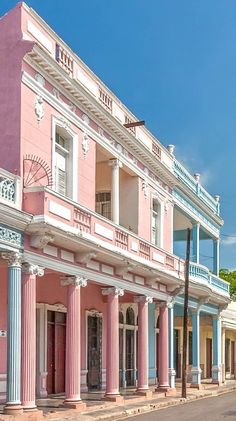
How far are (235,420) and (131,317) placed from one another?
11.2 meters

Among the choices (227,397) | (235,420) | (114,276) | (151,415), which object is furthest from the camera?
(227,397)

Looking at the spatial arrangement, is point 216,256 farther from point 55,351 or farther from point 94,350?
point 55,351

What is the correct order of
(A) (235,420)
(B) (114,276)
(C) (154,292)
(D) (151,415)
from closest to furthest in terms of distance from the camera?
(A) (235,420) → (D) (151,415) → (B) (114,276) → (C) (154,292)

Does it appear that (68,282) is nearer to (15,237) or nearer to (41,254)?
(41,254)

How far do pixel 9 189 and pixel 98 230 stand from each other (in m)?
4.47

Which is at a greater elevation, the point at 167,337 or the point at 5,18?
the point at 5,18

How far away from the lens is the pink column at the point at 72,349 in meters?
18.0

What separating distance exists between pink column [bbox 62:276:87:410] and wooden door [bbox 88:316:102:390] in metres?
6.04

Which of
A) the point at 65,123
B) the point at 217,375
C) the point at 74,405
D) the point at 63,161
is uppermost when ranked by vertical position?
the point at 65,123

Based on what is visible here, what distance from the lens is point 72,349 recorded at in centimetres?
1812

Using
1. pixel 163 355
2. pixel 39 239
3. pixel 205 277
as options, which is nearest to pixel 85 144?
pixel 39 239

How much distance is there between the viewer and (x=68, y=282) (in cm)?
1847

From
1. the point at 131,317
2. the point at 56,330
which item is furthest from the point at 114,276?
the point at 131,317

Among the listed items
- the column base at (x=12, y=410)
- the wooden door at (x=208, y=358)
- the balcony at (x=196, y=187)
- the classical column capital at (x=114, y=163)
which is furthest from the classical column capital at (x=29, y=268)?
the wooden door at (x=208, y=358)
